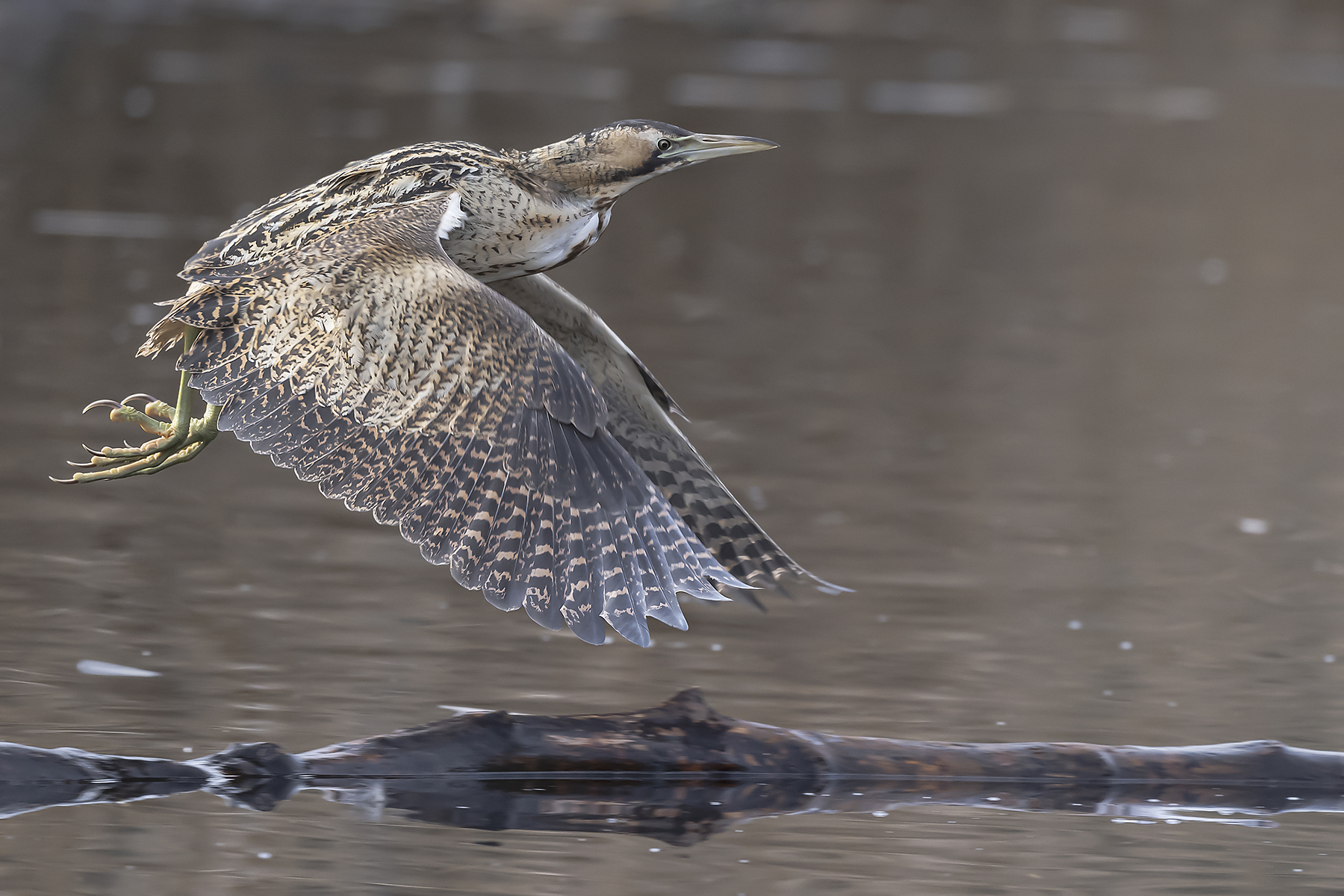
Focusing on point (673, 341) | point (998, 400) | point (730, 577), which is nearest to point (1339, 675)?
point (730, 577)

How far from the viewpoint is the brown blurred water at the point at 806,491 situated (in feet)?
19.9

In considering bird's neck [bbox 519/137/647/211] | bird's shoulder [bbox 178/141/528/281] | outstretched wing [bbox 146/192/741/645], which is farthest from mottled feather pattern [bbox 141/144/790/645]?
bird's neck [bbox 519/137/647/211]

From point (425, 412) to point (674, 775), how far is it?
1211 millimetres

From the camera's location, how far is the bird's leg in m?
6.74

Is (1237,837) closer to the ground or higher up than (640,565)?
closer to the ground

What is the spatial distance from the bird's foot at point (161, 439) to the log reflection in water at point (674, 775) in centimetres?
103

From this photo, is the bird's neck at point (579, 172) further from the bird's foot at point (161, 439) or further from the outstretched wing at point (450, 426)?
the bird's foot at point (161, 439)

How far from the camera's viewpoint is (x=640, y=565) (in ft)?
20.0

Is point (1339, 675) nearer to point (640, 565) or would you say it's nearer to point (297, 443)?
point (640, 565)

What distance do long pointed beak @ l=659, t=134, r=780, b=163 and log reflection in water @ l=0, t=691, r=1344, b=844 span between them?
6.08 ft

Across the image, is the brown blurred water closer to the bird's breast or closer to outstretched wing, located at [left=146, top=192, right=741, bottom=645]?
outstretched wing, located at [left=146, top=192, right=741, bottom=645]

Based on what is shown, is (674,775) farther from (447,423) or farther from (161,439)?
(161,439)

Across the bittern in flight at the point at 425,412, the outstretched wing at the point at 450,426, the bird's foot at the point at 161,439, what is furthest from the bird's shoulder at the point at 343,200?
the bird's foot at the point at 161,439

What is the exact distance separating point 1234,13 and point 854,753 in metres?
42.4
